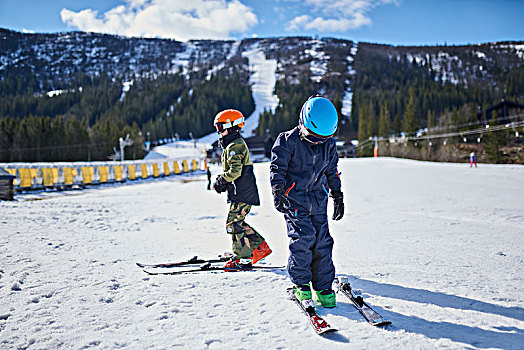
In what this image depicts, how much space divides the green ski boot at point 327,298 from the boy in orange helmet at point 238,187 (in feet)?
4.70

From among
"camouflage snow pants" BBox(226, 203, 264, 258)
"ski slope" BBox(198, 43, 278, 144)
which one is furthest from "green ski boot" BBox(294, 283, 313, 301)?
"ski slope" BBox(198, 43, 278, 144)

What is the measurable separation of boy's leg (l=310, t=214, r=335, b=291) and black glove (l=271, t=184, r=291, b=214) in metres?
0.27

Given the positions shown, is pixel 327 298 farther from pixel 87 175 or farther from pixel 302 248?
pixel 87 175

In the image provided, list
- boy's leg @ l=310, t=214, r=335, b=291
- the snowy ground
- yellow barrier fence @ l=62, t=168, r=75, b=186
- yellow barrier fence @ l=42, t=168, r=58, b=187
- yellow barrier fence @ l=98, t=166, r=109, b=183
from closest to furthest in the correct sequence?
1. the snowy ground
2. boy's leg @ l=310, t=214, r=335, b=291
3. yellow barrier fence @ l=42, t=168, r=58, b=187
4. yellow barrier fence @ l=62, t=168, r=75, b=186
5. yellow barrier fence @ l=98, t=166, r=109, b=183

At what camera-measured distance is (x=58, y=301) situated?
3271mm

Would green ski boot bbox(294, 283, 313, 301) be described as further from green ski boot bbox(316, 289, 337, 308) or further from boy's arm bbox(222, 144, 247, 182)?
boy's arm bbox(222, 144, 247, 182)

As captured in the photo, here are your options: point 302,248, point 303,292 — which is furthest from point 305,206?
point 303,292

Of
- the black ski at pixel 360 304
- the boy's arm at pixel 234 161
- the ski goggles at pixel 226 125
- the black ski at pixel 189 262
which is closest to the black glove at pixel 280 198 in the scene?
the black ski at pixel 360 304

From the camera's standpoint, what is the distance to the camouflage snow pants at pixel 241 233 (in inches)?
182

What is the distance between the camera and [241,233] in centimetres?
469

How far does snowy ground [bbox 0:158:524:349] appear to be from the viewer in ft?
8.26

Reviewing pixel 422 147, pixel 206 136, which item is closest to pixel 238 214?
pixel 422 147

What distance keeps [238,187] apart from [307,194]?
159 cm

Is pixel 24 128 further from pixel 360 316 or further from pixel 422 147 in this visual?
pixel 360 316
